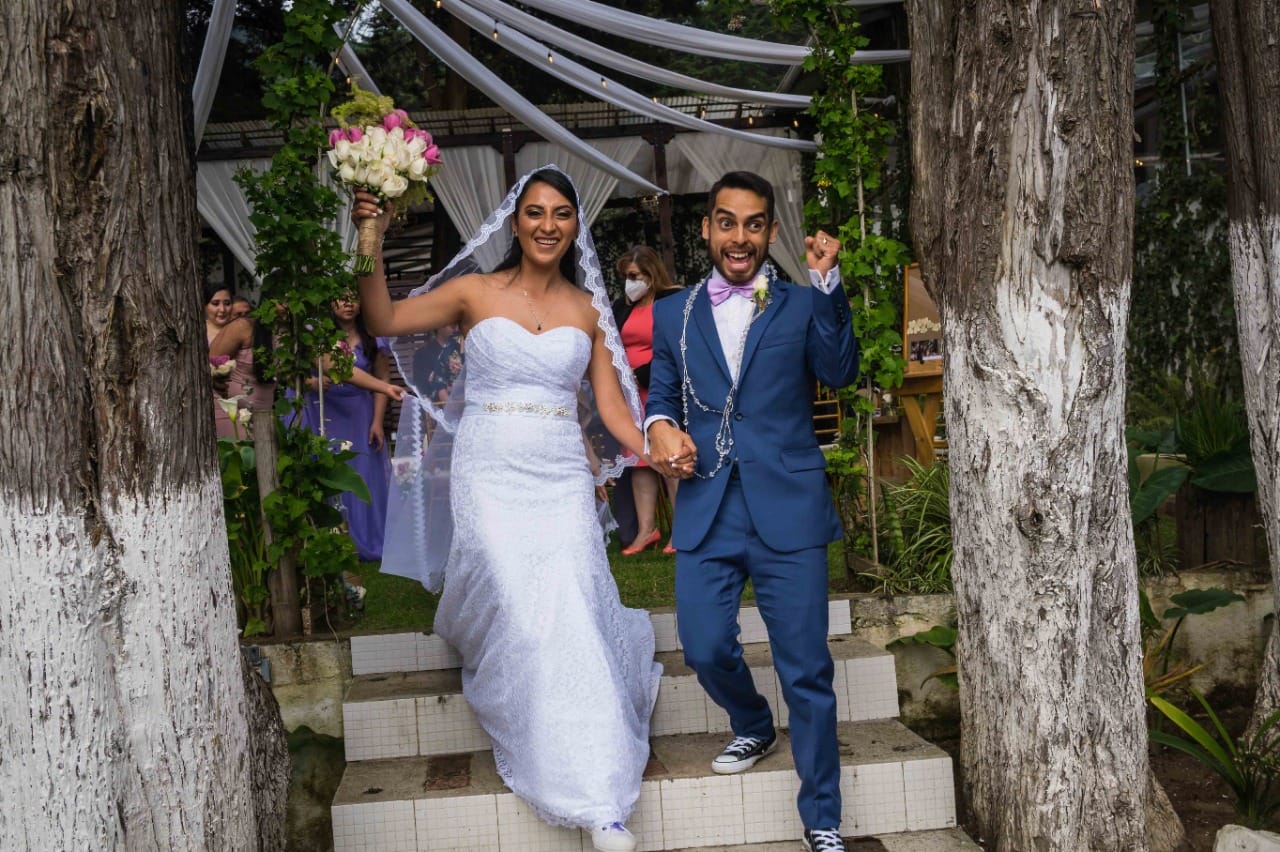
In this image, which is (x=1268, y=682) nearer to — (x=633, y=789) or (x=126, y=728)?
(x=633, y=789)

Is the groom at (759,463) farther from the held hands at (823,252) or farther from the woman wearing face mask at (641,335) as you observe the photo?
the woman wearing face mask at (641,335)

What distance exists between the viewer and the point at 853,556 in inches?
228

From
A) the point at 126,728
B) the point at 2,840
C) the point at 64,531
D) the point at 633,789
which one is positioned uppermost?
the point at 64,531

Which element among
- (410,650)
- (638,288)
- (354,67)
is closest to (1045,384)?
(410,650)

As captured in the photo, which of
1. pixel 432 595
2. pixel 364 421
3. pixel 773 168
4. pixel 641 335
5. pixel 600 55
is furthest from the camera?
pixel 773 168

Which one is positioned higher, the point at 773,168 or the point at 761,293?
the point at 773,168

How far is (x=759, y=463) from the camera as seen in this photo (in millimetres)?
3918

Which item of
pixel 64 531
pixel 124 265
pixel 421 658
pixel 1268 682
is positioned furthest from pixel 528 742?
pixel 1268 682

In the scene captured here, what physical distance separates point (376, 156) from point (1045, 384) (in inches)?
88.2

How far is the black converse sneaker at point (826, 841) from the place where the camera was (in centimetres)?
382

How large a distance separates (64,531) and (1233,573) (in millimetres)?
5078

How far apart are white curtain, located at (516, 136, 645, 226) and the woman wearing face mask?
A: 6782mm

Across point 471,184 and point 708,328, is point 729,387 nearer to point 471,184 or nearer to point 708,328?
point 708,328

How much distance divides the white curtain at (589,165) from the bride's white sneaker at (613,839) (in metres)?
10.8
